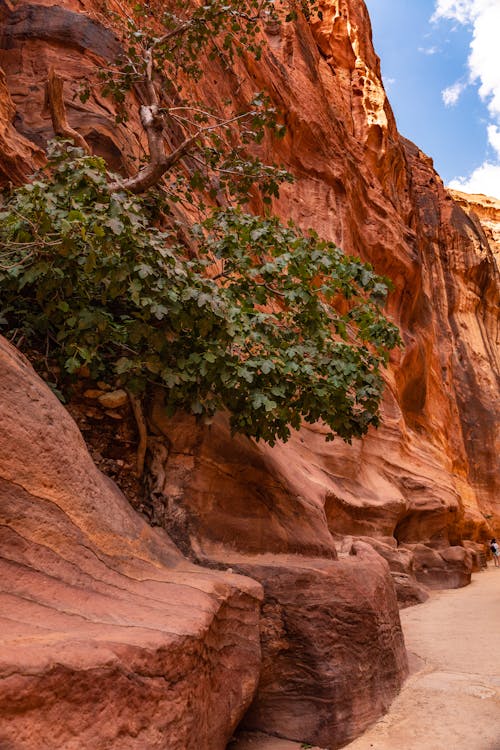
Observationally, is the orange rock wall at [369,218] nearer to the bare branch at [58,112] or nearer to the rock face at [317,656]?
the bare branch at [58,112]

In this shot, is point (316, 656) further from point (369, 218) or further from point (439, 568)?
point (369, 218)

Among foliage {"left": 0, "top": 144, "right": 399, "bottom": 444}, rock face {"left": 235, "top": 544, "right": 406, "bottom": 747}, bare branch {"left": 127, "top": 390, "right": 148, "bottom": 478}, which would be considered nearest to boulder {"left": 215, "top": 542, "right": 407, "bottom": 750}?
rock face {"left": 235, "top": 544, "right": 406, "bottom": 747}

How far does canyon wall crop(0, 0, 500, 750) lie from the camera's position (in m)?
4.19

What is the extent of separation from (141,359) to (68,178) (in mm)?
1435

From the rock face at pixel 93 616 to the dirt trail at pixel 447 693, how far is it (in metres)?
1.32

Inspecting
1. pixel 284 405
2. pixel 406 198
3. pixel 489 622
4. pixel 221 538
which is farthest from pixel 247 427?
pixel 406 198

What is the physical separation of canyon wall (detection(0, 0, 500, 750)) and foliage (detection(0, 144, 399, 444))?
0.68 meters

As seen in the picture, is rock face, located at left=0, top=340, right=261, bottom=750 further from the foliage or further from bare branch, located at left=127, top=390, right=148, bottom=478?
the foliage

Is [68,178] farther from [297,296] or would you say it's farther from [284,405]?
[284,405]

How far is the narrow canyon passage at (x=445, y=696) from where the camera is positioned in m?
3.83

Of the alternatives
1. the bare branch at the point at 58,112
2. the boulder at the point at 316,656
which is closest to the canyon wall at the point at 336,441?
the boulder at the point at 316,656

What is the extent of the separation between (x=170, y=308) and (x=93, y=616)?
221 cm

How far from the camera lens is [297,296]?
199 inches

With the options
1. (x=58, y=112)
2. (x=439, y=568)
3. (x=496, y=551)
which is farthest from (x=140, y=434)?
(x=496, y=551)
